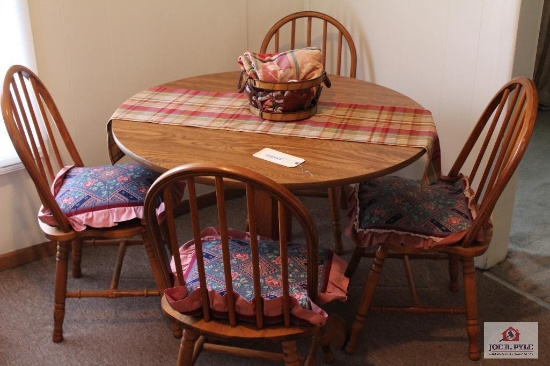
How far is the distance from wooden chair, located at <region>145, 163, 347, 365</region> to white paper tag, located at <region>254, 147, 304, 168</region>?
20cm

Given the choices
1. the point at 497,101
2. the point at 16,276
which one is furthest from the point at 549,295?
the point at 16,276

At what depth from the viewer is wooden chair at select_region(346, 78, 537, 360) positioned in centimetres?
178

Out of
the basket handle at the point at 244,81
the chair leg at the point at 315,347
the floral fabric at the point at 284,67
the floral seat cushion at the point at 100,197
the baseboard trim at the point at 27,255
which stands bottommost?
the baseboard trim at the point at 27,255

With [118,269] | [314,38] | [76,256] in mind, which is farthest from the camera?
[314,38]

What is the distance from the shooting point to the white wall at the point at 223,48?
230 centimetres

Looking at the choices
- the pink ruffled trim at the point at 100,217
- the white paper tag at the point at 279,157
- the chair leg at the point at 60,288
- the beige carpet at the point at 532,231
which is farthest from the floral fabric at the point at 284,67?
the beige carpet at the point at 532,231

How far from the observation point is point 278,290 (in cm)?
154

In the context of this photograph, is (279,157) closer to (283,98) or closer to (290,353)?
(283,98)

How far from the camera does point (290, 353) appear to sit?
1565 millimetres

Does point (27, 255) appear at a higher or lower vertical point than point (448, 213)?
lower

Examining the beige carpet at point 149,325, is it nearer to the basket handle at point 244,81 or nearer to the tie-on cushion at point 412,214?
the tie-on cushion at point 412,214

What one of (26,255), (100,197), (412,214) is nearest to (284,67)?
(412,214)

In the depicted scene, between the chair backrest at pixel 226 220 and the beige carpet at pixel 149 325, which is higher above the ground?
the chair backrest at pixel 226 220

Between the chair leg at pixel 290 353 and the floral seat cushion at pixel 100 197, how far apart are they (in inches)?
26.4
